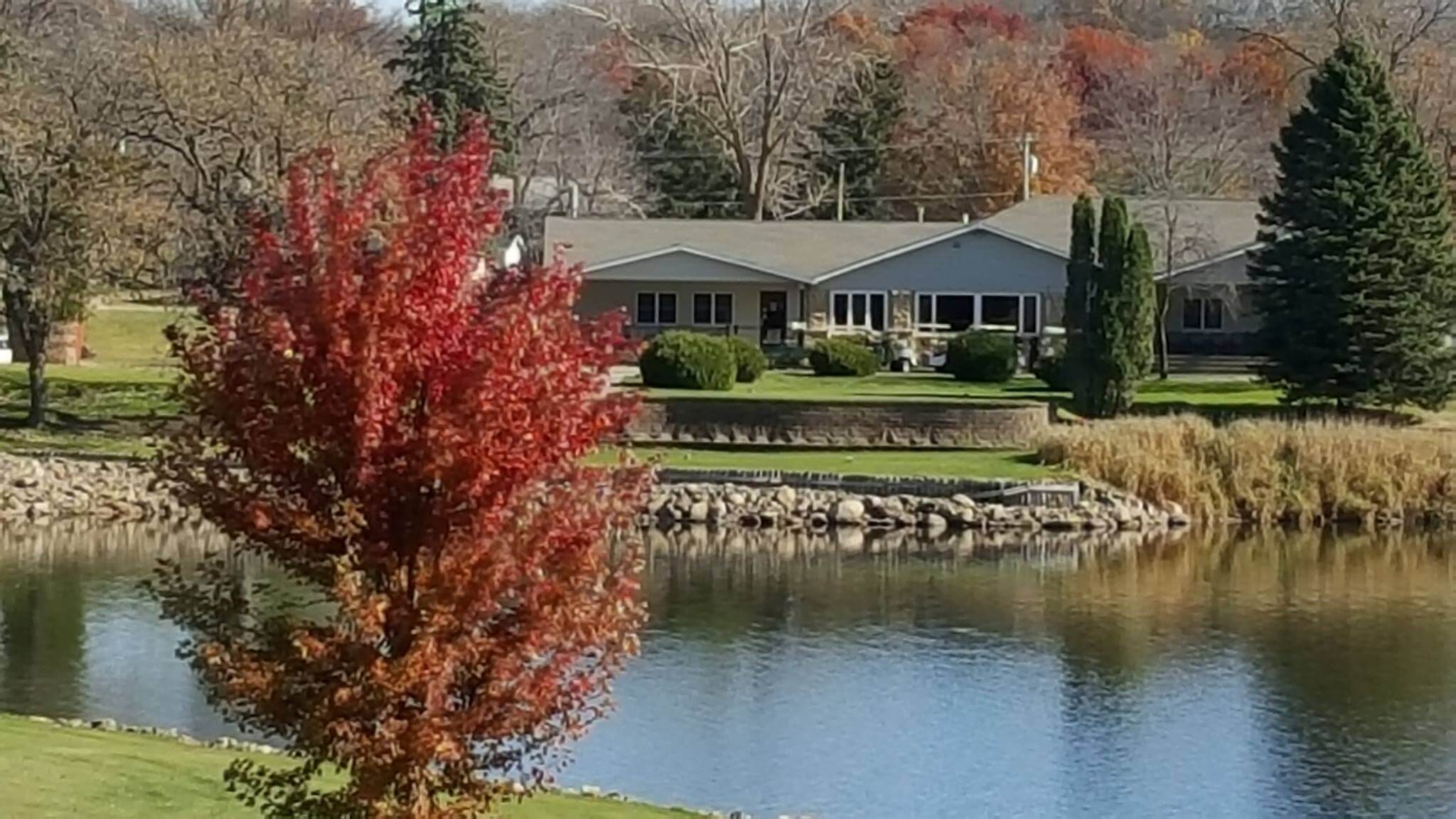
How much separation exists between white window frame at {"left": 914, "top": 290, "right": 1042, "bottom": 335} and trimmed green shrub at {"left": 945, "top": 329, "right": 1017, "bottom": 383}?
5973 mm

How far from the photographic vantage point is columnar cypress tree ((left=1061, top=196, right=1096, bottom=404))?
1678 inches

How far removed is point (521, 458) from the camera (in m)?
9.36

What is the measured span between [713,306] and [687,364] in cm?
1296

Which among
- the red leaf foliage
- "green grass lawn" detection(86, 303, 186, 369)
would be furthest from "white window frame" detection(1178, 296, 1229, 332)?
the red leaf foliage

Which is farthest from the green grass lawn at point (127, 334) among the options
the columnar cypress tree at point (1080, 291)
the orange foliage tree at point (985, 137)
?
the orange foliage tree at point (985, 137)

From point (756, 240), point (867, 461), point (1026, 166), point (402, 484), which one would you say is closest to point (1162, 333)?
point (756, 240)

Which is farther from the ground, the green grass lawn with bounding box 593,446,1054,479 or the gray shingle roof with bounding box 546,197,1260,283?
the gray shingle roof with bounding box 546,197,1260,283

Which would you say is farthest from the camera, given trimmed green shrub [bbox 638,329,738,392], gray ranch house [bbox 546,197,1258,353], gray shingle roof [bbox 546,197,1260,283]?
gray shingle roof [bbox 546,197,1260,283]

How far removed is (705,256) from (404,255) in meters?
46.5

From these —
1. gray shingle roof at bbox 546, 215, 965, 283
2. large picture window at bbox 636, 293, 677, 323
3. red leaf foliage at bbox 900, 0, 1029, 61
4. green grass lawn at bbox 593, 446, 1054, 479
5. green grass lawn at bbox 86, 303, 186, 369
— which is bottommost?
green grass lawn at bbox 593, 446, 1054, 479

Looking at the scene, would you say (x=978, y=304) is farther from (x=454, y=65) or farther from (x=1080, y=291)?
(x=454, y=65)

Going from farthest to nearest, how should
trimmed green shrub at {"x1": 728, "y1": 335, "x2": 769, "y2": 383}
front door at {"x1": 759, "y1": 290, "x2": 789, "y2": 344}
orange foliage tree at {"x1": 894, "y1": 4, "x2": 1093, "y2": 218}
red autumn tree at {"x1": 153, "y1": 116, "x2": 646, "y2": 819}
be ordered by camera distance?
orange foliage tree at {"x1": 894, "y1": 4, "x2": 1093, "y2": 218}
front door at {"x1": 759, "y1": 290, "x2": 789, "y2": 344}
trimmed green shrub at {"x1": 728, "y1": 335, "x2": 769, "y2": 383}
red autumn tree at {"x1": 153, "y1": 116, "x2": 646, "y2": 819}

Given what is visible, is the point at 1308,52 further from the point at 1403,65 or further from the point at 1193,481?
the point at 1193,481

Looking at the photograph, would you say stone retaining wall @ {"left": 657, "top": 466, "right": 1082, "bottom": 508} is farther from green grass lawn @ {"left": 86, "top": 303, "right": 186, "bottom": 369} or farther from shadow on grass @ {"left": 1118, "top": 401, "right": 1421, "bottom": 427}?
green grass lawn @ {"left": 86, "top": 303, "right": 186, "bottom": 369}
